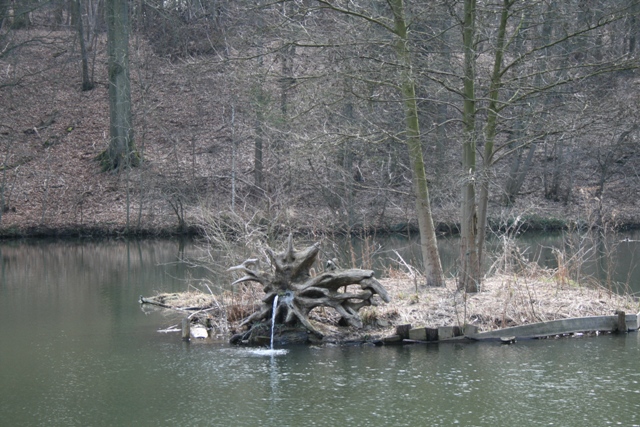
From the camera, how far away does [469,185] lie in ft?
41.9

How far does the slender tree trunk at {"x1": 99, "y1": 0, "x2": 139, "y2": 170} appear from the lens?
30016mm

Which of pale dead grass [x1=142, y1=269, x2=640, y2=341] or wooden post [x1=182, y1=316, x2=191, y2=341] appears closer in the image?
pale dead grass [x1=142, y1=269, x2=640, y2=341]

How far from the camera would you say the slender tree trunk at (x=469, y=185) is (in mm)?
12305

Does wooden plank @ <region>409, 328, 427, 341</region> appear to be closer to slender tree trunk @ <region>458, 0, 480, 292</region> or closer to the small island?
the small island

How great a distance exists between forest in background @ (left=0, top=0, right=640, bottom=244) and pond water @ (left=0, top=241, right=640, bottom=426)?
10.0 ft

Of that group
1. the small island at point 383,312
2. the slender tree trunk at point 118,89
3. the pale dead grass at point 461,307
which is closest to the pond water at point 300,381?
the small island at point 383,312

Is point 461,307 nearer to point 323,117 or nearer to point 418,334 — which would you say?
point 418,334

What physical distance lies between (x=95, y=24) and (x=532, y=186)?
23.4 meters

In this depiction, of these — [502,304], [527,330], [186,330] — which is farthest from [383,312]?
[186,330]

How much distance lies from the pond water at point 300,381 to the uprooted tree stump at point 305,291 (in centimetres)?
58

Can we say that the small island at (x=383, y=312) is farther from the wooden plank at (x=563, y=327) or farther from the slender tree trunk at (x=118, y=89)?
the slender tree trunk at (x=118, y=89)

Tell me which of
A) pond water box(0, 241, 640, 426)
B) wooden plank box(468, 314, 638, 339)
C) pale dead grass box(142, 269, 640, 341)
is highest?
pale dead grass box(142, 269, 640, 341)

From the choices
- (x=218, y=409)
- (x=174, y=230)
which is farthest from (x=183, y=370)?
(x=174, y=230)

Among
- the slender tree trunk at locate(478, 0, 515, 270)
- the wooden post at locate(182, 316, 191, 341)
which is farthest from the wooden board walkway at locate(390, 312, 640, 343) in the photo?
the wooden post at locate(182, 316, 191, 341)
